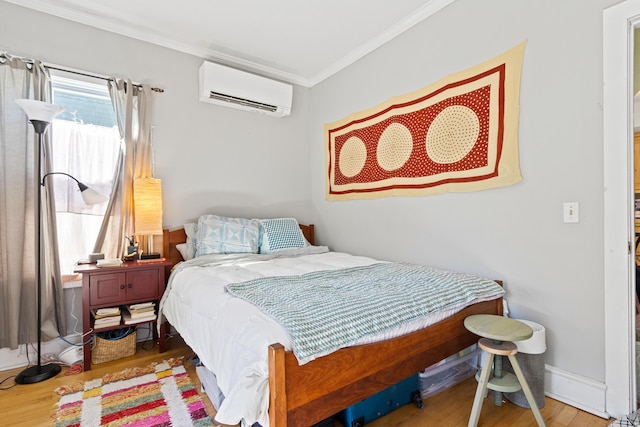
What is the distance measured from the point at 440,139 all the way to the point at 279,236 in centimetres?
161

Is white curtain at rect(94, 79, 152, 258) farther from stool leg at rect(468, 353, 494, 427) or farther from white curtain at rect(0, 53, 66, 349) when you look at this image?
stool leg at rect(468, 353, 494, 427)

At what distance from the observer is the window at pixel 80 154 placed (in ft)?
8.07

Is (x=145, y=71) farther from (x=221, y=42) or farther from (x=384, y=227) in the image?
(x=384, y=227)

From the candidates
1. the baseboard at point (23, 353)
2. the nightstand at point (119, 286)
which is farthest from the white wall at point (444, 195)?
the baseboard at point (23, 353)

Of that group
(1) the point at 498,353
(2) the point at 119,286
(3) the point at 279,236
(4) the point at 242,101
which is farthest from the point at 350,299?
(4) the point at 242,101

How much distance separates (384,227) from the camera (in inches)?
114

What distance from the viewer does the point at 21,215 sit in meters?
2.26

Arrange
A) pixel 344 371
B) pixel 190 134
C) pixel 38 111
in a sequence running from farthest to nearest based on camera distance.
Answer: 1. pixel 190 134
2. pixel 38 111
3. pixel 344 371

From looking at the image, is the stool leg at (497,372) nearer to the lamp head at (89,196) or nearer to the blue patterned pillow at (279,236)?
the blue patterned pillow at (279,236)

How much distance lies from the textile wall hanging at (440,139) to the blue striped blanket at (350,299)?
2.41 feet

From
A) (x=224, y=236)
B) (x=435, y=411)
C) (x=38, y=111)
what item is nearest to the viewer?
(x=435, y=411)

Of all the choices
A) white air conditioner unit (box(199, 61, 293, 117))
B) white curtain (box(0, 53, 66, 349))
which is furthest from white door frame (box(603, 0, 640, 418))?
white curtain (box(0, 53, 66, 349))

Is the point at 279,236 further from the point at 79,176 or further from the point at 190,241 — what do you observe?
the point at 79,176

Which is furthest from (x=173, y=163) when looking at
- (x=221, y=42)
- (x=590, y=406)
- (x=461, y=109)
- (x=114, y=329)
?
(x=590, y=406)
